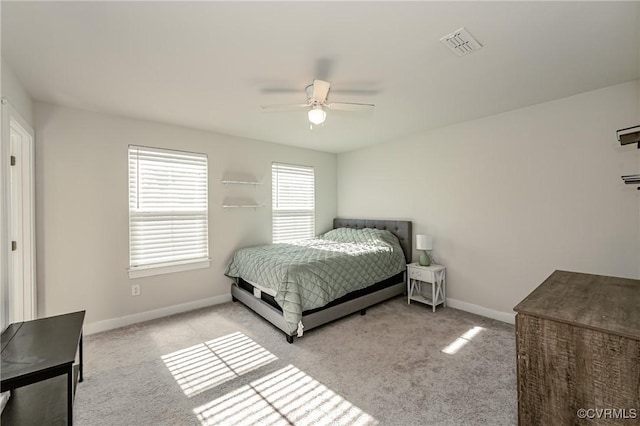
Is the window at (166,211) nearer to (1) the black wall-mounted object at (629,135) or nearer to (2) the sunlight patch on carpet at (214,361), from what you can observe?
(2) the sunlight patch on carpet at (214,361)

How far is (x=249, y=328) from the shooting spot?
2.96 m

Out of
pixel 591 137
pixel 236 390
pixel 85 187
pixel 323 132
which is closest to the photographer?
pixel 236 390

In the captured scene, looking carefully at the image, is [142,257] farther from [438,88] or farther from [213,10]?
[438,88]

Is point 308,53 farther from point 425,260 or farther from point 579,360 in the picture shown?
point 425,260

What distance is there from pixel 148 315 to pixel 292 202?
8.38ft

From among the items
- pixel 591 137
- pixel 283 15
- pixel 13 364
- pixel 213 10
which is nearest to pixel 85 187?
pixel 13 364

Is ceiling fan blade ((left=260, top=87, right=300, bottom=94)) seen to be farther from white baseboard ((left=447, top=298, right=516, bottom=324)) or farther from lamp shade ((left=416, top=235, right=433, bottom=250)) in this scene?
white baseboard ((left=447, top=298, right=516, bottom=324))

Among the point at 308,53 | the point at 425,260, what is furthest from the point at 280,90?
the point at 425,260

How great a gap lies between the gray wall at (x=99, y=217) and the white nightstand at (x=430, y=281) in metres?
2.58

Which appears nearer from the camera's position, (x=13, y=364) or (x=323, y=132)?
(x=13, y=364)

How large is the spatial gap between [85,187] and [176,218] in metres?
0.95

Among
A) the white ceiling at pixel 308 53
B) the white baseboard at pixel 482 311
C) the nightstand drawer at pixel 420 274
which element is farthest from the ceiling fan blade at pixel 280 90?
the white baseboard at pixel 482 311

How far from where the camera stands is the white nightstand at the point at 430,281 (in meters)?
3.38

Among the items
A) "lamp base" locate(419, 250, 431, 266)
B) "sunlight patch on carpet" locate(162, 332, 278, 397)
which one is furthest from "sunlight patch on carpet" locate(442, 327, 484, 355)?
"sunlight patch on carpet" locate(162, 332, 278, 397)
